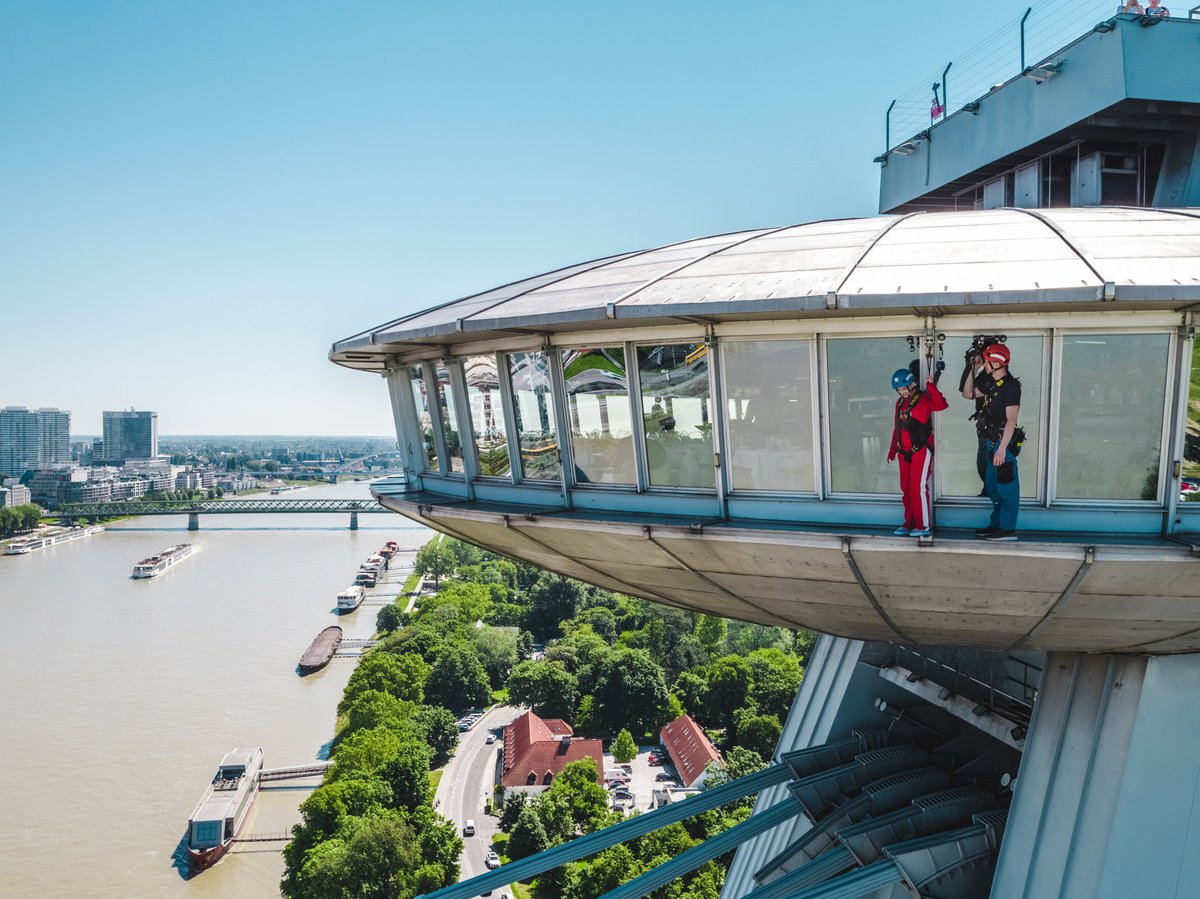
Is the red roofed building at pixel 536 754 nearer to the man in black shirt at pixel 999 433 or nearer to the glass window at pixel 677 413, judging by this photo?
the glass window at pixel 677 413

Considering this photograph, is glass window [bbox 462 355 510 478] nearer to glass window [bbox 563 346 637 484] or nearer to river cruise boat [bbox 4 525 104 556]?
glass window [bbox 563 346 637 484]

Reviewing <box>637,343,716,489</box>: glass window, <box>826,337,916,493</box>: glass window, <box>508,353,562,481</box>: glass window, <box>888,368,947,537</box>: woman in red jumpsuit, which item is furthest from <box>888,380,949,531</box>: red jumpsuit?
<box>508,353,562,481</box>: glass window

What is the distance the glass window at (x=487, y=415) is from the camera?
9.11 m

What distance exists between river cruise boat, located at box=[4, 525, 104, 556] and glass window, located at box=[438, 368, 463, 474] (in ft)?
404

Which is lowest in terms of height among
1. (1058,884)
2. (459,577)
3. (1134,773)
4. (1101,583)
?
(459,577)

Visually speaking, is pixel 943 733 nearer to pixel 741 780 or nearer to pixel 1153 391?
pixel 741 780

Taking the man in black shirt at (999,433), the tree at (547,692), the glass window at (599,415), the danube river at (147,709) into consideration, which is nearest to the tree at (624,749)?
the tree at (547,692)

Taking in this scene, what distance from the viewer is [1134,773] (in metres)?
7.53

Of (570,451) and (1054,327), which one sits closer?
(1054,327)

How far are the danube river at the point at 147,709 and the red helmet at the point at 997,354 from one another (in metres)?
35.9

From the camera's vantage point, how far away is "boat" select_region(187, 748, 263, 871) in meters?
34.5

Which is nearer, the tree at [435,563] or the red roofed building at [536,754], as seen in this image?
the red roofed building at [536,754]

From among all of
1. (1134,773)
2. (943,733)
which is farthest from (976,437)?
(943,733)

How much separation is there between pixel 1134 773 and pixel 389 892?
30.4 meters
